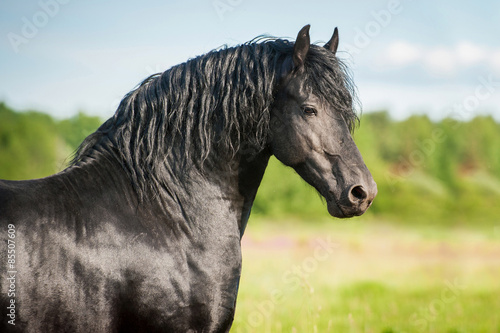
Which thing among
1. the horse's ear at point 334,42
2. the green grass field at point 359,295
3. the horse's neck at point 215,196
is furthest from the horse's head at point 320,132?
the green grass field at point 359,295

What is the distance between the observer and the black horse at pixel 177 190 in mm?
2791

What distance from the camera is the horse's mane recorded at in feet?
10.9

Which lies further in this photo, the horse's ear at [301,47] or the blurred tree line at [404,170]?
the blurred tree line at [404,170]

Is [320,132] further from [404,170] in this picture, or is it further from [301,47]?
[404,170]

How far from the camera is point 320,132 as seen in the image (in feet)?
10.8

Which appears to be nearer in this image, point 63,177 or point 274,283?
point 63,177

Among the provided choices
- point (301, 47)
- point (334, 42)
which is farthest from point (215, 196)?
point (334, 42)

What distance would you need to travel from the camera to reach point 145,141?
3.34m

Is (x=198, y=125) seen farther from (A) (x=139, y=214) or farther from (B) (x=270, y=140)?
(A) (x=139, y=214)

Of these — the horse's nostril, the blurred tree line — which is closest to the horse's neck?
the horse's nostril

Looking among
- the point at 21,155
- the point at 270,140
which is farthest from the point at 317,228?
the point at 270,140

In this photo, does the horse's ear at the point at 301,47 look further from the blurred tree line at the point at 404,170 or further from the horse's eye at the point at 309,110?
the blurred tree line at the point at 404,170

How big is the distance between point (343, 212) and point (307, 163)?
0.44 metres

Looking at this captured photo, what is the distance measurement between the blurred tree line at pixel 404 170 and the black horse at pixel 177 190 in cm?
3065
